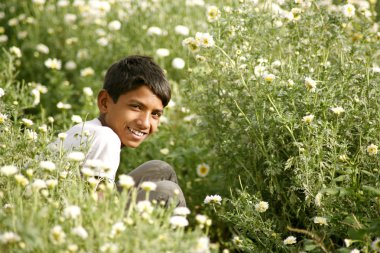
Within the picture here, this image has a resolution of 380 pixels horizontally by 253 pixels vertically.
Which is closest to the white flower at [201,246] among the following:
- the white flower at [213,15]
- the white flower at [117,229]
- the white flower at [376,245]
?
the white flower at [117,229]

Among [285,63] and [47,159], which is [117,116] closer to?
[47,159]

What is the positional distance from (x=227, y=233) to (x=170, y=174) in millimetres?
704

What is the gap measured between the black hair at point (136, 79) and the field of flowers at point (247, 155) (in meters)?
0.24

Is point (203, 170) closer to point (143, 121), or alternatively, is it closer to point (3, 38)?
point (143, 121)

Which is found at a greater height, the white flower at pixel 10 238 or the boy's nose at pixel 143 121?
the boy's nose at pixel 143 121

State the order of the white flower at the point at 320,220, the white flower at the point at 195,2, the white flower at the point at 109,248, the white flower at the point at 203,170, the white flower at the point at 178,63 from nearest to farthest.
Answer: the white flower at the point at 109,248, the white flower at the point at 320,220, the white flower at the point at 203,170, the white flower at the point at 178,63, the white flower at the point at 195,2

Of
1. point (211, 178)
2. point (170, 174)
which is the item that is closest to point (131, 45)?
point (211, 178)

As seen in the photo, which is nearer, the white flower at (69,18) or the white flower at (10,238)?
the white flower at (10,238)

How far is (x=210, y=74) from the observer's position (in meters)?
3.64

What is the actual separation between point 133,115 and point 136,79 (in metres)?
0.18

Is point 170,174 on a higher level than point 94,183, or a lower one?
higher

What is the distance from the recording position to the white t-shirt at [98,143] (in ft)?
9.84

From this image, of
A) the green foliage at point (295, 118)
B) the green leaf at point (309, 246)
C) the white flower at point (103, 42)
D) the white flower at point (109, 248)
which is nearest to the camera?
the white flower at point (109, 248)

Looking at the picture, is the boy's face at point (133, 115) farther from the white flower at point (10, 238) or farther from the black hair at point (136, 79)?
the white flower at point (10, 238)
